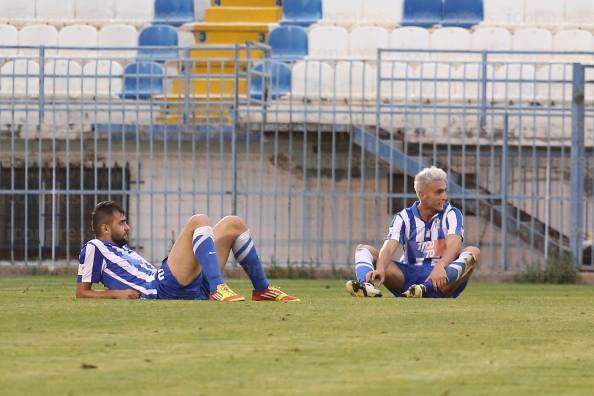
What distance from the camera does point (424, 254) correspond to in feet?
41.1

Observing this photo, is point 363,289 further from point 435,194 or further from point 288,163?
point 288,163

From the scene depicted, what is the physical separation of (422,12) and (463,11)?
1.80 ft

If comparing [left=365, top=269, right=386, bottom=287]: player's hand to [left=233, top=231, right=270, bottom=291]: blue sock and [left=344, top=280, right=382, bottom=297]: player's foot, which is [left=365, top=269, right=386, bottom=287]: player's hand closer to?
[left=344, top=280, right=382, bottom=297]: player's foot

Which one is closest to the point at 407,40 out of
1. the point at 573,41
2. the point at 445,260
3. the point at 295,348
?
the point at 573,41

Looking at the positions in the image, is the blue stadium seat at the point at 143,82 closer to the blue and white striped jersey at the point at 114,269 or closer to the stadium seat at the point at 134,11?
the stadium seat at the point at 134,11

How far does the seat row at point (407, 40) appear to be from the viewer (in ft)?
73.3

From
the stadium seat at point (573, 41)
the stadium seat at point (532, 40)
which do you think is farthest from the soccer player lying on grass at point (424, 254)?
the stadium seat at point (573, 41)

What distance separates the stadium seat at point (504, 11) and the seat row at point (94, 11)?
13.2 ft

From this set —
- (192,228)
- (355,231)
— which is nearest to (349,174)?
(355,231)

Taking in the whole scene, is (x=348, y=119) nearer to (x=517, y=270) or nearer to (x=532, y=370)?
(x=517, y=270)

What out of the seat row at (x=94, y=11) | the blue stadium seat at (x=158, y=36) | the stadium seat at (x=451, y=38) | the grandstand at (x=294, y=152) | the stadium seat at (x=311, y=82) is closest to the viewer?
the grandstand at (x=294, y=152)

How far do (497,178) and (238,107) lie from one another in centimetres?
303

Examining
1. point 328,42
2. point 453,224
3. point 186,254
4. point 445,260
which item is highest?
point 328,42

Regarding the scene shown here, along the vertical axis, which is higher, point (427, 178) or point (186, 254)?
point (427, 178)
